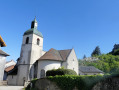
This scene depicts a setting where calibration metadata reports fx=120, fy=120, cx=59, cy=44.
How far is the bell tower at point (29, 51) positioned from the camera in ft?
98.6

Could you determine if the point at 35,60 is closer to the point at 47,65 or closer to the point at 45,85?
the point at 47,65

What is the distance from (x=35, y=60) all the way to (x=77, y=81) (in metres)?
20.3

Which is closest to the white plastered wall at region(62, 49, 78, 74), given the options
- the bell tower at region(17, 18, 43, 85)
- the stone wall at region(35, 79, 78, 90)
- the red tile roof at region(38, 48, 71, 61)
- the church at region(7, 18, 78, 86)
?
the church at region(7, 18, 78, 86)

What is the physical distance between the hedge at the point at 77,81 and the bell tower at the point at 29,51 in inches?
619

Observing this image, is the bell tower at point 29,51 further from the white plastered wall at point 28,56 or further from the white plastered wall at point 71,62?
the white plastered wall at point 71,62

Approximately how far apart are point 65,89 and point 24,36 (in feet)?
80.2

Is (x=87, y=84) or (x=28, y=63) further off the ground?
(x=28, y=63)

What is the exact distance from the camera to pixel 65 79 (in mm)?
13977

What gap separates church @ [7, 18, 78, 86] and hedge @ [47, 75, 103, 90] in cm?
1228

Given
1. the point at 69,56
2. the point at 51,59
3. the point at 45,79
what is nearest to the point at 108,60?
the point at 69,56

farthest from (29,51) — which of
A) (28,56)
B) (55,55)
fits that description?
(55,55)

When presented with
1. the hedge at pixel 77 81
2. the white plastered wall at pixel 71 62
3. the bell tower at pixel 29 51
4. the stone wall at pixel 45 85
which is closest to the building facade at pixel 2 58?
the stone wall at pixel 45 85

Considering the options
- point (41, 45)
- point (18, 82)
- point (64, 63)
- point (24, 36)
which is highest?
point (24, 36)

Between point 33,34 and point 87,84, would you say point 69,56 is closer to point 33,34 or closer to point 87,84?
point 33,34
